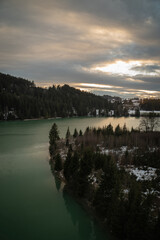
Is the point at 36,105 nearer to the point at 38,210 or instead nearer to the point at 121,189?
the point at 38,210

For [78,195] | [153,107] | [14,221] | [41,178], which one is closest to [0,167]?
[41,178]

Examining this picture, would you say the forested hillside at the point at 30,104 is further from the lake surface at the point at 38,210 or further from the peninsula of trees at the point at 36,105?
the lake surface at the point at 38,210

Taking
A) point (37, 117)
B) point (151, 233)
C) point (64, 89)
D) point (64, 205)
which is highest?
point (64, 89)

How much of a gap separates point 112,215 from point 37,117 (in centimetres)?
7694

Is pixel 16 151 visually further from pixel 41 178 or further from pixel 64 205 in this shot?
pixel 64 205

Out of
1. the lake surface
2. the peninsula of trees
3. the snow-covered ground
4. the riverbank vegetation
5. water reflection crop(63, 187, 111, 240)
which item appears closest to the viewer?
the riverbank vegetation

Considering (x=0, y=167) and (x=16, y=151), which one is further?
(x=16, y=151)

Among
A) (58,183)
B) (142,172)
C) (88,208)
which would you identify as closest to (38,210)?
(88,208)

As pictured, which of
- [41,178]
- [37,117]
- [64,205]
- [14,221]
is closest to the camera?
[14,221]

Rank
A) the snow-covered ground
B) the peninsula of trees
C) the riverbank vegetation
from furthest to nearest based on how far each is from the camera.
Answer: the peninsula of trees
the snow-covered ground
the riverbank vegetation

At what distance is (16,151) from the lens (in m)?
30.1

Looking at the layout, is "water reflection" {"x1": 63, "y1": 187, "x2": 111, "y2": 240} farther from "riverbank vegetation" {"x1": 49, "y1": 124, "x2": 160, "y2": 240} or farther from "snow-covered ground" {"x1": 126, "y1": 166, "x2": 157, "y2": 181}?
"snow-covered ground" {"x1": 126, "y1": 166, "x2": 157, "y2": 181}

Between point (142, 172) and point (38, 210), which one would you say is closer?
point (38, 210)

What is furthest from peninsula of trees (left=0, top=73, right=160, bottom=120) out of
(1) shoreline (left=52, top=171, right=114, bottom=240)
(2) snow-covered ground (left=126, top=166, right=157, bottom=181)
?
(2) snow-covered ground (left=126, top=166, right=157, bottom=181)
